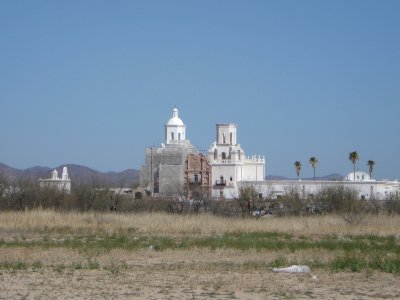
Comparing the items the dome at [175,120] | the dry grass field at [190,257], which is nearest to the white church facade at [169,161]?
the dome at [175,120]

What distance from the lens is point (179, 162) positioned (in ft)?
387

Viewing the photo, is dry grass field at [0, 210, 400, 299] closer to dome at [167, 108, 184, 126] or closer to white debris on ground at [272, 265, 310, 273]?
white debris on ground at [272, 265, 310, 273]

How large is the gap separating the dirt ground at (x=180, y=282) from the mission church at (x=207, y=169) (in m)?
81.1

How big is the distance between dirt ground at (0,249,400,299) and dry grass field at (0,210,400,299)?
22 mm

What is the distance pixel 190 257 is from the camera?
25938 mm

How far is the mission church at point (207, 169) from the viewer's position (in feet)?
355

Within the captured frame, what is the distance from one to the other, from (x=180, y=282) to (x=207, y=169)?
97.2 meters

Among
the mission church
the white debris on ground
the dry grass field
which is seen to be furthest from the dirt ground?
the mission church

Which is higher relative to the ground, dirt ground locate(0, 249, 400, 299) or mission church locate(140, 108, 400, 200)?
mission church locate(140, 108, 400, 200)

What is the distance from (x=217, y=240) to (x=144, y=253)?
→ 5.20 m

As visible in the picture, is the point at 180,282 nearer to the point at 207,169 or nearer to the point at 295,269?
the point at 295,269

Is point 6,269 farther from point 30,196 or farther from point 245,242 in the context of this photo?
point 30,196

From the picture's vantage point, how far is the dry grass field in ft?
59.5

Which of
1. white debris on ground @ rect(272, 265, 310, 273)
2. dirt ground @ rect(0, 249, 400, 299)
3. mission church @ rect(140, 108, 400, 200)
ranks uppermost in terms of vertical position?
mission church @ rect(140, 108, 400, 200)
